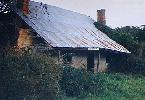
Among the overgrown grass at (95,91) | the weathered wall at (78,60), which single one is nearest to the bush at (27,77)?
the overgrown grass at (95,91)

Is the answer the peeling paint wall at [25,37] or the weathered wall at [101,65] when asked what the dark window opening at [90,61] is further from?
the peeling paint wall at [25,37]

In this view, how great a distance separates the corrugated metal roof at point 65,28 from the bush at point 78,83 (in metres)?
4.11

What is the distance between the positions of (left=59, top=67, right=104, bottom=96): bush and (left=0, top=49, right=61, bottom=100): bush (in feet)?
9.88

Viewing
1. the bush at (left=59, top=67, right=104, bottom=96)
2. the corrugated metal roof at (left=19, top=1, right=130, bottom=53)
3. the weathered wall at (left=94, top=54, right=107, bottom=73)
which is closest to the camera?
the bush at (left=59, top=67, right=104, bottom=96)

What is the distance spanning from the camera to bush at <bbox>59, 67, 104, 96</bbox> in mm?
18188

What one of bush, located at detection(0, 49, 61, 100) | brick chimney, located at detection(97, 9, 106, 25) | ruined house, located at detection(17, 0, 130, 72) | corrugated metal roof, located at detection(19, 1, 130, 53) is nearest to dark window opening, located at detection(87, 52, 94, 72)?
ruined house, located at detection(17, 0, 130, 72)

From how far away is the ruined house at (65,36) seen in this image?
77.1 feet

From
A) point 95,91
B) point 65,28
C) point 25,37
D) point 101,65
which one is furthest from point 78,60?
point 95,91

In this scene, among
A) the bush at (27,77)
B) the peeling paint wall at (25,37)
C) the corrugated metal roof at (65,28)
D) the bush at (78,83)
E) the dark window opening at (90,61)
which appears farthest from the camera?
the dark window opening at (90,61)

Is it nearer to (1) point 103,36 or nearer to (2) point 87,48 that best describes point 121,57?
(1) point 103,36

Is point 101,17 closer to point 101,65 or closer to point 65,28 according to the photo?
point 101,65

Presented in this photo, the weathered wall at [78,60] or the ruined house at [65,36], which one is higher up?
the ruined house at [65,36]

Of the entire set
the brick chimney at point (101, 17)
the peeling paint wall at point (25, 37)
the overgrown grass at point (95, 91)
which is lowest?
the overgrown grass at point (95, 91)

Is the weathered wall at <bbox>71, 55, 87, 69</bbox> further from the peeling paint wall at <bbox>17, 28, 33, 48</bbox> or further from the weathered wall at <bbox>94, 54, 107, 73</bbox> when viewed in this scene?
the peeling paint wall at <bbox>17, 28, 33, 48</bbox>
